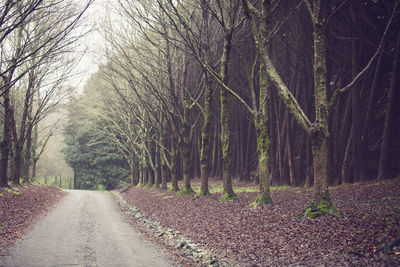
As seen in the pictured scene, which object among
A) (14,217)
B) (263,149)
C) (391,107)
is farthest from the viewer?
(391,107)

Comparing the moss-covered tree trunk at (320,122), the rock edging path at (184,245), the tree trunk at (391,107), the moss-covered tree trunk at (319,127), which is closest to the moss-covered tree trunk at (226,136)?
the rock edging path at (184,245)

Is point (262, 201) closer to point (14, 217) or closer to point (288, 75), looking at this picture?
point (14, 217)

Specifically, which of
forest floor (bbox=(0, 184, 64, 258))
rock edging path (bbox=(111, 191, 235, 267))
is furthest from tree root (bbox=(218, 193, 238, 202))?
forest floor (bbox=(0, 184, 64, 258))

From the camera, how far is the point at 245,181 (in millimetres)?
27641

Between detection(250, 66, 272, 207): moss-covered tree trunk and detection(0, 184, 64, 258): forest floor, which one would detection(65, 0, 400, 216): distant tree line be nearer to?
detection(250, 66, 272, 207): moss-covered tree trunk

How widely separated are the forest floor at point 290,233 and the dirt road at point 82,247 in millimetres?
666

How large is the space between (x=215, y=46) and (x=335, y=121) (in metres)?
7.87

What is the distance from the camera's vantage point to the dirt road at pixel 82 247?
7.42 meters

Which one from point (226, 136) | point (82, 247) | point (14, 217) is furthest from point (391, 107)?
point (14, 217)

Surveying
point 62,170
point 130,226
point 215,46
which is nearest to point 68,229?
point 130,226

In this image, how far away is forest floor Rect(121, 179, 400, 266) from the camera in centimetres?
638

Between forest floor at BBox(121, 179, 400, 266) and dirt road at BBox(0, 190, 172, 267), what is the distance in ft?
2.18

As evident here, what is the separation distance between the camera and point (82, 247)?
891 cm

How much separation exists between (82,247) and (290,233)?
5.35 m
